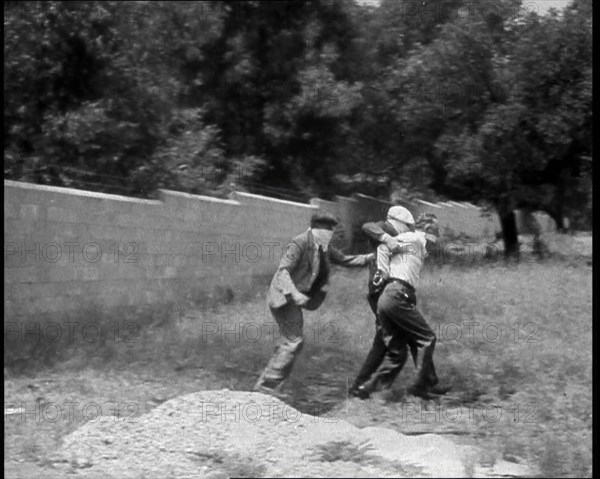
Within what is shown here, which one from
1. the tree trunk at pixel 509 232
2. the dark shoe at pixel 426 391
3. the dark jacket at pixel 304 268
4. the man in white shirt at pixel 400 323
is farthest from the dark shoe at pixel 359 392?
the tree trunk at pixel 509 232

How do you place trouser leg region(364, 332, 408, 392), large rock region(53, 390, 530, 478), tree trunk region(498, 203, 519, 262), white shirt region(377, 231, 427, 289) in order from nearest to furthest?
large rock region(53, 390, 530, 478), trouser leg region(364, 332, 408, 392), white shirt region(377, 231, 427, 289), tree trunk region(498, 203, 519, 262)

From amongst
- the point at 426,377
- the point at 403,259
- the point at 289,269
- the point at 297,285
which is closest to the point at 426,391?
the point at 426,377

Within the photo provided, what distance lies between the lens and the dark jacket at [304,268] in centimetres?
695

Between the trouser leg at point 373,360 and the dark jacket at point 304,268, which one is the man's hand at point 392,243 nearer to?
the dark jacket at point 304,268

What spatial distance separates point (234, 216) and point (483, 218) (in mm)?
1972

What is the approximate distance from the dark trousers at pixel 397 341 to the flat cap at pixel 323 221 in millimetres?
577

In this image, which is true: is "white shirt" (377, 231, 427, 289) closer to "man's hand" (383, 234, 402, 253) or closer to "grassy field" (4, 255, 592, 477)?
"man's hand" (383, 234, 402, 253)

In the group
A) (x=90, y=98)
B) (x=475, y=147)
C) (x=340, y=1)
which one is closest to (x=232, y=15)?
(x=340, y=1)

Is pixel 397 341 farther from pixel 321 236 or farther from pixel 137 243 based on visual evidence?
pixel 137 243

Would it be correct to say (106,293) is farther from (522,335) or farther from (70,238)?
(522,335)

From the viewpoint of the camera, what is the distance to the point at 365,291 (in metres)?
7.12

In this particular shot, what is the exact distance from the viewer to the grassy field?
21.5 ft

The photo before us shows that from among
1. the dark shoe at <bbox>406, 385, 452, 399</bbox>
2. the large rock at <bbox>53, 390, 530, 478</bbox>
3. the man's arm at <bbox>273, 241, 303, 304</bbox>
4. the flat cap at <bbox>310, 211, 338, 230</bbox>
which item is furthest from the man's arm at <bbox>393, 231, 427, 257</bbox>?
the large rock at <bbox>53, 390, 530, 478</bbox>

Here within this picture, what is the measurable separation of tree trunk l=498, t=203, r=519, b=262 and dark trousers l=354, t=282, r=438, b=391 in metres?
1.57
